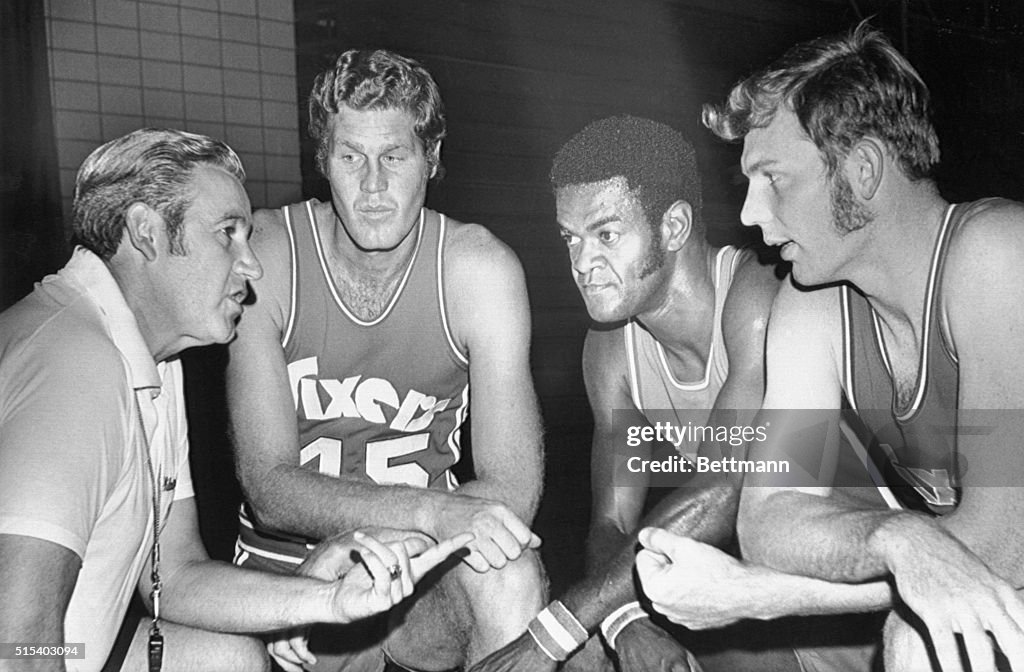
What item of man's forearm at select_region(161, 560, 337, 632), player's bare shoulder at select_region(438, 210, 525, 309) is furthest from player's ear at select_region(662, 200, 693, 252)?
man's forearm at select_region(161, 560, 337, 632)

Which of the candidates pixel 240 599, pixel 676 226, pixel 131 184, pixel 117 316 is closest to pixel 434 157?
pixel 676 226

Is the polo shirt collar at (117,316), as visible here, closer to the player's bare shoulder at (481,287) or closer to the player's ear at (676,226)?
the player's bare shoulder at (481,287)

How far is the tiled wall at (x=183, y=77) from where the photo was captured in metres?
3.00

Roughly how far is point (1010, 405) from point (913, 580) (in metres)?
0.35

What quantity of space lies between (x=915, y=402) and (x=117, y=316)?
141cm

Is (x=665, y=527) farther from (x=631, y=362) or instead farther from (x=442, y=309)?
(x=442, y=309)

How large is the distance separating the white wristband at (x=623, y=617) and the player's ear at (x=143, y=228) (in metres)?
1.14

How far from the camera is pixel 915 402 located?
1.93 metres

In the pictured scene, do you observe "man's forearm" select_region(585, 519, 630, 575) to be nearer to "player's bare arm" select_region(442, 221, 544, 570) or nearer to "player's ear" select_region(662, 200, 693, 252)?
"player's bare arm" select_region(442, 221, 544, 570)

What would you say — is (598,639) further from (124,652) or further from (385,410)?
(124,652)

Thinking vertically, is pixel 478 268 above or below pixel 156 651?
above

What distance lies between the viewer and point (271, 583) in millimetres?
1910

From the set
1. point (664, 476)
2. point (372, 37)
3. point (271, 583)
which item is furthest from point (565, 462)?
point (271, 583)

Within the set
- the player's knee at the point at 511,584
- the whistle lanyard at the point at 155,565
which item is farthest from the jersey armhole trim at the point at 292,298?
the player's knee at the point at 511,584
